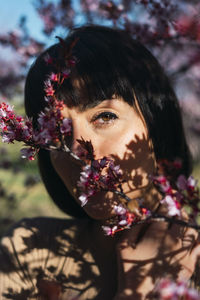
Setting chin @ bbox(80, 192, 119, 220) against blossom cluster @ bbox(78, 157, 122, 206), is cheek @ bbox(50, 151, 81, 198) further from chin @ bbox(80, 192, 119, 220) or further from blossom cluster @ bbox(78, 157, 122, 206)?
blossom cluster @ bbox(78, 157, 122, 206)

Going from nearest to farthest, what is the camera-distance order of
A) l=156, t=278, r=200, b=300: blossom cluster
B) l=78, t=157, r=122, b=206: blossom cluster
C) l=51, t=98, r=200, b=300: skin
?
l=156, t=278, r=200, b=300: blossom cluster, l=78, t=157, r=122, b=206: blossom cluster, l=51, t=98, r=200, b=300: skin

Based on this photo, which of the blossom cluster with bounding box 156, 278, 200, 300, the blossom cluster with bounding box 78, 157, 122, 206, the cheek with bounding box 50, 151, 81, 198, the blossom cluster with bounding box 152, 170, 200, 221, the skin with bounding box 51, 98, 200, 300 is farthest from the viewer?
the cheek with bounding box 50, 151, 81, 198

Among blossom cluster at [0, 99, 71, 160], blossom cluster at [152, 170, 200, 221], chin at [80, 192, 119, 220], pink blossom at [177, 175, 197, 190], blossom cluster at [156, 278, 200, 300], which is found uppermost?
blossom cluster at [0, 99, 71, 160]

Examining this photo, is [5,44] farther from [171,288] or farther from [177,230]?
[171,288]

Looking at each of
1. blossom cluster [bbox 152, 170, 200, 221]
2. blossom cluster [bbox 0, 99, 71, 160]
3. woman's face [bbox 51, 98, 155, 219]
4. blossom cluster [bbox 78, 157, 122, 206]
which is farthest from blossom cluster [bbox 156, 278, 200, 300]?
woman's face [bbox 51, 98, 155, 219]

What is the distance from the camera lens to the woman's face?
1216 millimetres

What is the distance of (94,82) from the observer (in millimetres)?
1236

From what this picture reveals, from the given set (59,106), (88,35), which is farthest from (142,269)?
(88,35)

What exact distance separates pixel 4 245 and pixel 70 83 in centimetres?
81

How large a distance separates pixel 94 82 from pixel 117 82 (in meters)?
0.08

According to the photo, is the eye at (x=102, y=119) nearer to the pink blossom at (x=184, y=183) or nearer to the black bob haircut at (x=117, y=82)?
the black bob haircut at (x=117, y=82)

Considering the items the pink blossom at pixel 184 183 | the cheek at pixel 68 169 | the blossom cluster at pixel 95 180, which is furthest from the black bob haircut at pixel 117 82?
the pink blossom at pixel 184 183

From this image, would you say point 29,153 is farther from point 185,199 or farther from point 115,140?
point 185,199

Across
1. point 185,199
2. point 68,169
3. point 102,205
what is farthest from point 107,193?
point 185,199
